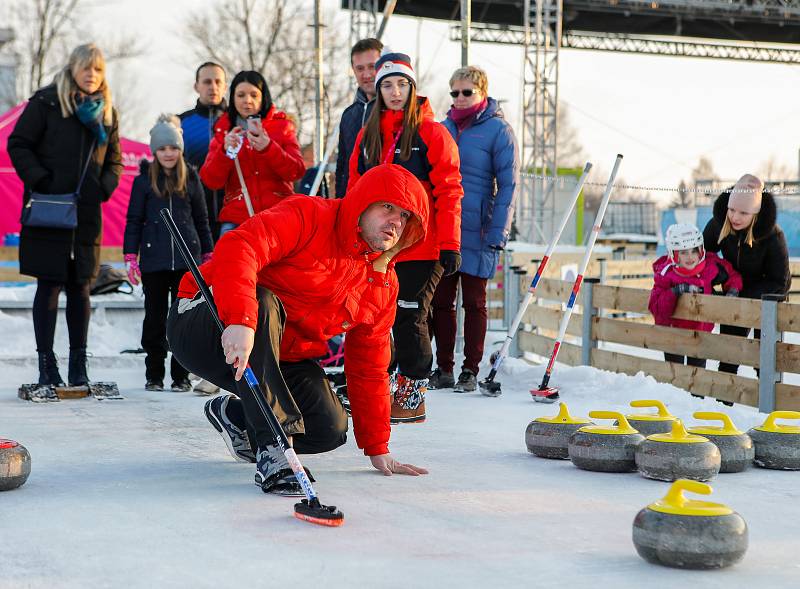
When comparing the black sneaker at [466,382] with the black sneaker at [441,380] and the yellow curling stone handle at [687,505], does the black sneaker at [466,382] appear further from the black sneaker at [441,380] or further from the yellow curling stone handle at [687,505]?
the yellow curling stone handle at [687,505]

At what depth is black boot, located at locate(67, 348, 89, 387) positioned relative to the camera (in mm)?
6027

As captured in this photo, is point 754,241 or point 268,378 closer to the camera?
point 268,378

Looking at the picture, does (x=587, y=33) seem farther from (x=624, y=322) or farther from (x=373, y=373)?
(x=373, y=373)

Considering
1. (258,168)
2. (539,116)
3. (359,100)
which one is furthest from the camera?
(539,116)

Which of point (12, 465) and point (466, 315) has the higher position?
point (466, 315)

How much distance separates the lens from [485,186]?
6578mm

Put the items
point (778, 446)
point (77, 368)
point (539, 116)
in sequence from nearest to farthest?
point (778, 446) → point (77, 368) → point (539, 116)

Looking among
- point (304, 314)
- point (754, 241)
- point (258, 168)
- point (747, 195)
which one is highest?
point (258, 168)

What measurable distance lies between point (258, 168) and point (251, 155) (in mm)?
87

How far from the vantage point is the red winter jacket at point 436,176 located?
18.1 feet

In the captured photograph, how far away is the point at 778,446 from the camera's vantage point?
4004mm

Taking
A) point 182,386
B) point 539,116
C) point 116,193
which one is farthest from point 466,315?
point 539,116

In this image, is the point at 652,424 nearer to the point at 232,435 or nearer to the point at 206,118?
the point at 232,435

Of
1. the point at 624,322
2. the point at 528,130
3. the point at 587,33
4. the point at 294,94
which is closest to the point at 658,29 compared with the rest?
the point at 587,33
